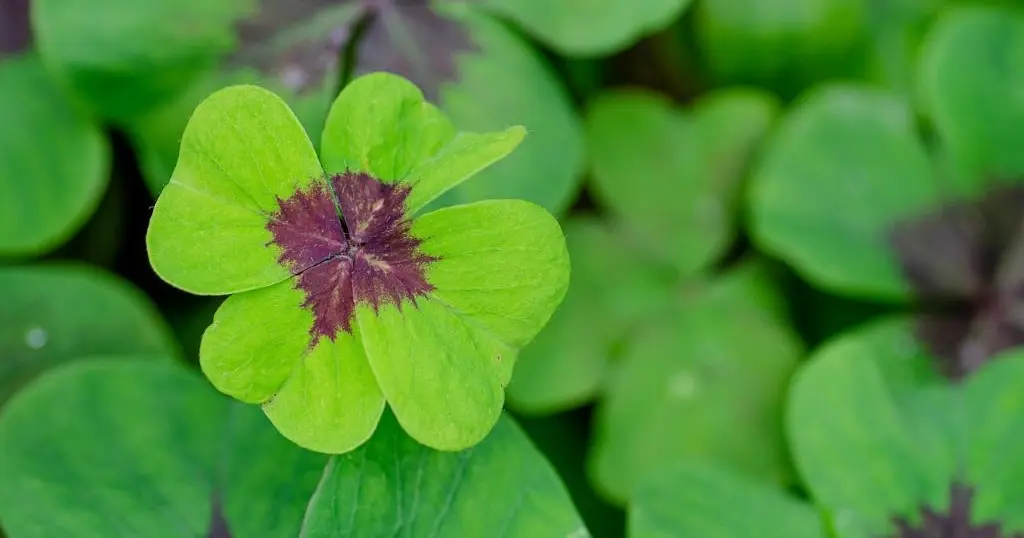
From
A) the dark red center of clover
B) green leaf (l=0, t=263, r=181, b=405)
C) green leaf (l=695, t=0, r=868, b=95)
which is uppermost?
the dark red center of clover

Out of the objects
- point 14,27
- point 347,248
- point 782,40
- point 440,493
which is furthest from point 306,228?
point 782,40

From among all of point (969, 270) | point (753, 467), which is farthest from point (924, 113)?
point (753, 467)

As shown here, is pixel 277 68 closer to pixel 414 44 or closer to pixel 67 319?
pixel 414 44

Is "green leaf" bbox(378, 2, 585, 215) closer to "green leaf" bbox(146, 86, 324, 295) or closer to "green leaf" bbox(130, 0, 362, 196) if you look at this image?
"green leaf" bbox(130, 0, 362, 196)

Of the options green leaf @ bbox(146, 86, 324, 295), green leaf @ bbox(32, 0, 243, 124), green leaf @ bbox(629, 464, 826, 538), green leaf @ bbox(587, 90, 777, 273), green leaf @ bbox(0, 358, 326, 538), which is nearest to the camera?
green leaf @ bbox(146, 86, 324, 295)

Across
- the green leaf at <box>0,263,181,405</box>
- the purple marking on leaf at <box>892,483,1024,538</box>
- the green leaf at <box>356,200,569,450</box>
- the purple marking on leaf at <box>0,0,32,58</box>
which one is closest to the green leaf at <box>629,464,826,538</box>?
the purple marking on leaf at <box>892,483,1024,538</box>

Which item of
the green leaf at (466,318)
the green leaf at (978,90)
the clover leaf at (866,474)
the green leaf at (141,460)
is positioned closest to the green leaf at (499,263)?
the green leaf at (466,318)

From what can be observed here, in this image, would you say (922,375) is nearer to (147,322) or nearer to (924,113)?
(924,113)

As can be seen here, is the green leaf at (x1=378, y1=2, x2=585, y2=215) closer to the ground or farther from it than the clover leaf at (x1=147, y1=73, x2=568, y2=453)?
closer to the ground
